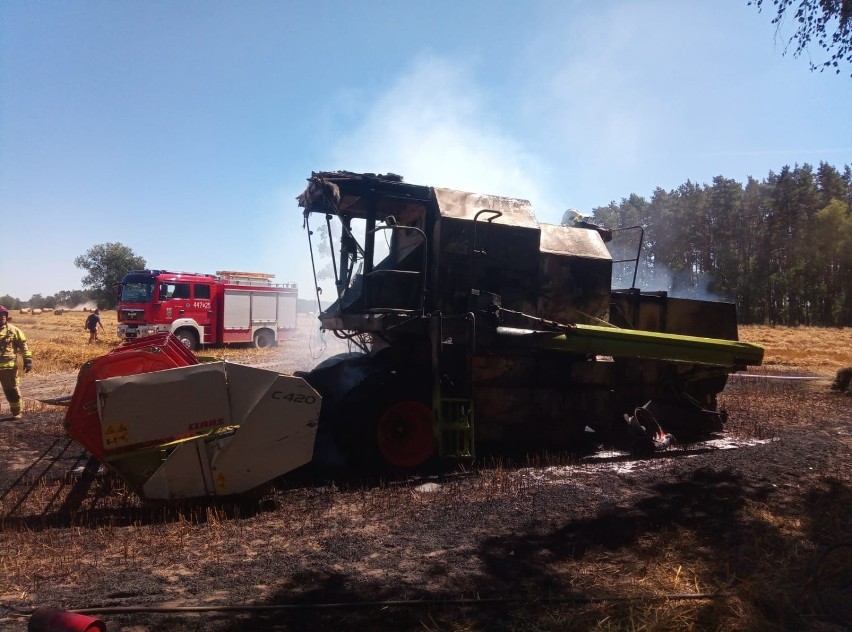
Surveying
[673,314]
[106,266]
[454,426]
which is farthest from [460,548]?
[106,266]

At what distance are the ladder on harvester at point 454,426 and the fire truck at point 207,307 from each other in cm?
1419

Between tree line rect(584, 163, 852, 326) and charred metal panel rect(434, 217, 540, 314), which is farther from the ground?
tree line rect(584, 163, 852, 326)

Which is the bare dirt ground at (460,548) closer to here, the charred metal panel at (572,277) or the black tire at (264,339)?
the charred metal panel at (572,277)

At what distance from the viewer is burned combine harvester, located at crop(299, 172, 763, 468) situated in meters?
6.09

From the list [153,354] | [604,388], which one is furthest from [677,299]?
[153,354]

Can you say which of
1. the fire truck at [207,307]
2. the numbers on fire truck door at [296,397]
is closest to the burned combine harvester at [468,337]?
the numbers on fire truck door at [296,397]

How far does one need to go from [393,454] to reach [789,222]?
1663 inches

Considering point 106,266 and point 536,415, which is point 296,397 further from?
point 106,266

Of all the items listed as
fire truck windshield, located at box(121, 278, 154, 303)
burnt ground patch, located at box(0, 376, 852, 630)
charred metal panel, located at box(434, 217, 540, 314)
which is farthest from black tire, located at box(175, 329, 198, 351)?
charred metal panel, located at box(434, 217, 540, 314)

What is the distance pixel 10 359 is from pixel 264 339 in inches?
579

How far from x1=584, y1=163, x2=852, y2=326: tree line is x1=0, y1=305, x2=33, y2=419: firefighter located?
35880mm

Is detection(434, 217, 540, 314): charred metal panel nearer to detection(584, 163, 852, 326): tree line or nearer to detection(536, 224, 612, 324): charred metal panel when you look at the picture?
detection(536, 224, 612, 324): charred metal panel

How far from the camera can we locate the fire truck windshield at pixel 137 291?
62.9 feet

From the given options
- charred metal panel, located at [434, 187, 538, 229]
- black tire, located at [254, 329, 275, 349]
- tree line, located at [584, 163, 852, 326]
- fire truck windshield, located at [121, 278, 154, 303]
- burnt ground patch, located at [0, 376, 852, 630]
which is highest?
tree line, located at [584, 163, 852, 326]
